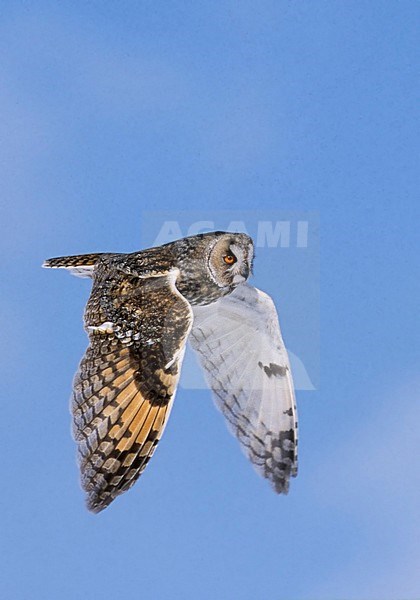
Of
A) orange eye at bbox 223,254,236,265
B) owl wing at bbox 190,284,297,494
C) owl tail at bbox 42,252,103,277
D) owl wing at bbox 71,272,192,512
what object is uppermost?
owl tail at bbox 42,252,103,277

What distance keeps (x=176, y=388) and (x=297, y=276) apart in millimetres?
1248

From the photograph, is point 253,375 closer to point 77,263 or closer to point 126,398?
point 126,398

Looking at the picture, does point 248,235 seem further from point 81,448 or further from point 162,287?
point 81,448

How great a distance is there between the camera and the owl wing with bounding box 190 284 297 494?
26.1ft

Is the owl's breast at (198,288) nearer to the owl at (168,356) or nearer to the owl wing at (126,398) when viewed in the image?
the owl at (168,356)

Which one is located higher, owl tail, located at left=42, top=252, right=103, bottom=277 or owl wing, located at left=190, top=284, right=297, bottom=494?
owl tail, located at left=42, top=252, right=103, bottom=277

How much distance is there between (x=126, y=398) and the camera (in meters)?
7.05

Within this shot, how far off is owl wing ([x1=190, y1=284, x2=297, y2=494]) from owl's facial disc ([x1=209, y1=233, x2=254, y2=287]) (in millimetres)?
507

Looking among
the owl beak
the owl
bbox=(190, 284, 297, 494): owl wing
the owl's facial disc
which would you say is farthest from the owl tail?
the owl beak

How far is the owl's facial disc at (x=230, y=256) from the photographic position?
729cm

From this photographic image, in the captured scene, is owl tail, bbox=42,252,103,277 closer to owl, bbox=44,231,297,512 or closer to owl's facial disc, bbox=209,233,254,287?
owl, bbox=44,231,297,512

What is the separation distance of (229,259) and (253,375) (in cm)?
117

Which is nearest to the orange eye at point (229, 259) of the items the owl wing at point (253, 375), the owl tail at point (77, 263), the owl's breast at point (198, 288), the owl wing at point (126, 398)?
the owl's breast at point (198, 288)

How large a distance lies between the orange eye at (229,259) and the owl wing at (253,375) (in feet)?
1.81
